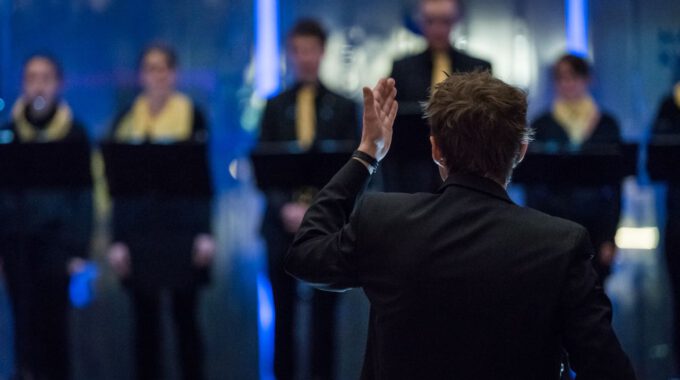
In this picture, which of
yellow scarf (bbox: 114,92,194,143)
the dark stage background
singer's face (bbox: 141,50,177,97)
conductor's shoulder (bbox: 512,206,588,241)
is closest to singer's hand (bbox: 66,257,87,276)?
yellow scarf (bbox: 114,92,194,143)

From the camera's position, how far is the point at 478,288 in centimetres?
152

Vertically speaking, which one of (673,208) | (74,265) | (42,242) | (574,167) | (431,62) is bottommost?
(74,265)

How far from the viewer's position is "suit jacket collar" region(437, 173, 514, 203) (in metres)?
1.58

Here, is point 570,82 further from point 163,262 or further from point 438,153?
point 438,153

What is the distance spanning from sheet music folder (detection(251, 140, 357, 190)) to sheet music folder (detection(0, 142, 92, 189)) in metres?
0.79

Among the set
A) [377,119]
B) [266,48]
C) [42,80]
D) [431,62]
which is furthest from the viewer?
[266,48]

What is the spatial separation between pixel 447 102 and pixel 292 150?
2403 millimetres

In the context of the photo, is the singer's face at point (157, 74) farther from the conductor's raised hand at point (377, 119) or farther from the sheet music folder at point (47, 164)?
the conductor's raised hand at point (377, 119)

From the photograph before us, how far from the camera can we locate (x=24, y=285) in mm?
4430

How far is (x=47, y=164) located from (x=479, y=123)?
A: 294 centimetres

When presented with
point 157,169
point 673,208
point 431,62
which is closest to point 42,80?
point 157,169

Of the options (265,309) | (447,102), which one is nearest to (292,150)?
(265,309)

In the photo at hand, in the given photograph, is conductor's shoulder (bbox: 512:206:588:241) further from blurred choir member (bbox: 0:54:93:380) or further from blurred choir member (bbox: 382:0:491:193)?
blurred choir member (bbox: 0:54:93:380)

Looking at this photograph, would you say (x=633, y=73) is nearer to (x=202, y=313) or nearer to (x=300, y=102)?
(x=300, y=102)
